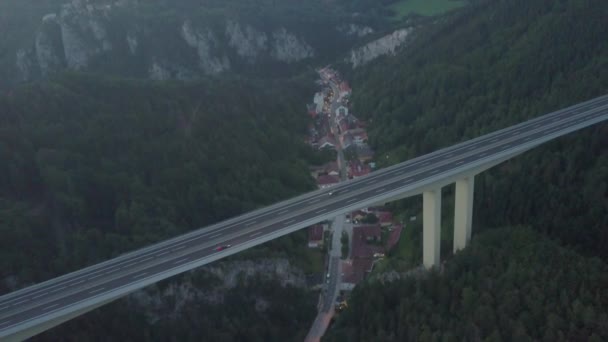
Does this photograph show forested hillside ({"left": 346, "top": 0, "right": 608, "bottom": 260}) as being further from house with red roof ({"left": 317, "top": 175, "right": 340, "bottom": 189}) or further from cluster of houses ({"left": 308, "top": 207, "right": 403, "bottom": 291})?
cluster of houses ({"left": 308, "top": 207, "right": 403, "bottom": 291})

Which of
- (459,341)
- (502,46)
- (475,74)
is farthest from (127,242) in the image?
(502,46)

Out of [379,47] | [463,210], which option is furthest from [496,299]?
[379,47]

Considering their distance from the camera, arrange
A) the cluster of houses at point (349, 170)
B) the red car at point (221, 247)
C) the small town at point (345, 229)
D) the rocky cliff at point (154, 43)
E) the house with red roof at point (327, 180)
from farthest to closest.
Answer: the rocky cliff at point (154, 43) → the house with red roof at point (327, 180) → the cluster of houses at point (349, 170) → the small town at point (345, 229) → the red car at point (221, 247)

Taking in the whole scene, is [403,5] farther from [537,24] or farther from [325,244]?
[325,244]

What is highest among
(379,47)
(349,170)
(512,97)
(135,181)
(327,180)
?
(379,47)

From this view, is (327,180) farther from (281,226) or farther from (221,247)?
(221,247)

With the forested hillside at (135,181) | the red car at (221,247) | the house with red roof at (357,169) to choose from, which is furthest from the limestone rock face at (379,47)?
the red car at (221,247)

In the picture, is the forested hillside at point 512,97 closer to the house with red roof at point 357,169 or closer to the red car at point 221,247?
the house with red roof at point 357,169
